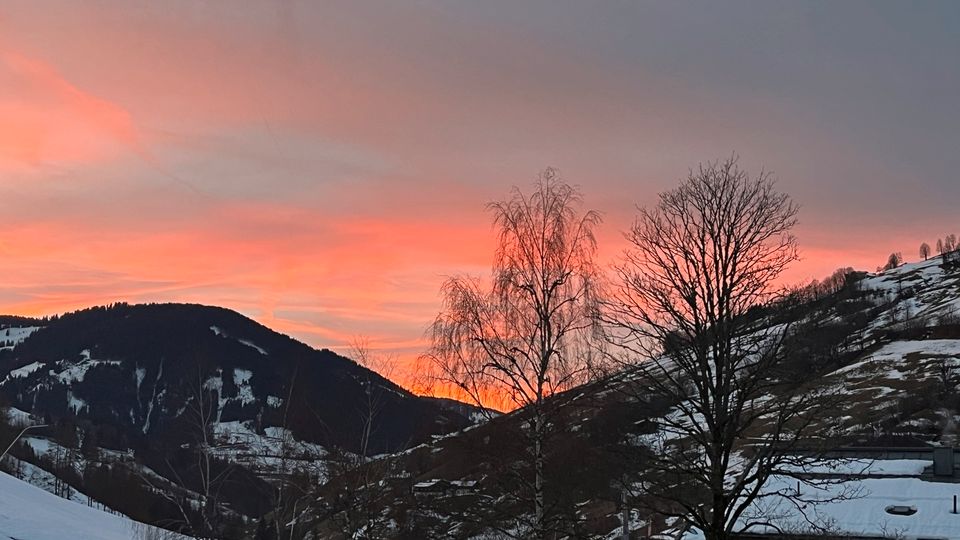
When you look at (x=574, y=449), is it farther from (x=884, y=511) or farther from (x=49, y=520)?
(x=49, y=520)

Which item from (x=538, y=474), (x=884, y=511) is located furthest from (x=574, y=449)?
(x=884, y=511)

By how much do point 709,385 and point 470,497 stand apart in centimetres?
1109

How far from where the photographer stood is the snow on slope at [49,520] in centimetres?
5793

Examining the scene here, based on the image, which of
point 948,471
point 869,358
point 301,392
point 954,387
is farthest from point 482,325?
point 869,358

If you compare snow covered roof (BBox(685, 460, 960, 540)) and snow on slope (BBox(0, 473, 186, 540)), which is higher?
snow covered roof (BBox(685, 460, 960, 540))

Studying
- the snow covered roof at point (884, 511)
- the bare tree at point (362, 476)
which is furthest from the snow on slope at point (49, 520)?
the snow covered roof at point (884, 511)

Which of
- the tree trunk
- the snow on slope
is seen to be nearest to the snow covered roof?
the tree trunk

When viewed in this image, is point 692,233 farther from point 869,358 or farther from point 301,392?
point 869,358

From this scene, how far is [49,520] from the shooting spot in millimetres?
64688

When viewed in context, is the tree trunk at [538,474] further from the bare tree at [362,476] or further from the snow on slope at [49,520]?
the snow on slope at [49,520]

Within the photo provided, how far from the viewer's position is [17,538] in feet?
178

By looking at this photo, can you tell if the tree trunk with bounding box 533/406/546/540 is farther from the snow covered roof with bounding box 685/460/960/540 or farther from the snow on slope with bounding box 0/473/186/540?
the snow on slope with bounding box 0/473/186/540

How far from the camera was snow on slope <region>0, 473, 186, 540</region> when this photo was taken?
190ft

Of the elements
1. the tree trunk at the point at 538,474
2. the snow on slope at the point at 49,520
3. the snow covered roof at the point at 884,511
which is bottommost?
the snow on slope at the point at 49,520
